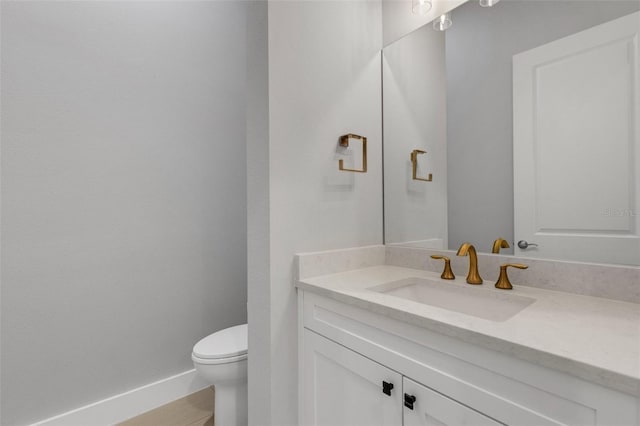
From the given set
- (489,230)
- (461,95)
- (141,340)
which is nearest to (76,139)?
(141,340)

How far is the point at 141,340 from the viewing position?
1747 mm

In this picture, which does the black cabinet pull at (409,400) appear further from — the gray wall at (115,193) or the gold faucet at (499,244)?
the gray wall at (115,193)

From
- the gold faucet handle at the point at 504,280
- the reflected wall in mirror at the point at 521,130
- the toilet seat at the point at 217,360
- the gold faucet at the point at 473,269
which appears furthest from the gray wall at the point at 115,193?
the gold faucet handle at the point at 504,280

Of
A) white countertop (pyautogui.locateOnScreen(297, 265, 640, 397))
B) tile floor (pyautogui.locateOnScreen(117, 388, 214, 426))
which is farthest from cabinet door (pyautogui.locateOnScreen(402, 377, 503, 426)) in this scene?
tile floor (pyautogui.locateOnScreen(117, 388, 214, 426))

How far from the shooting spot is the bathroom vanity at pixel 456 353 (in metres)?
0.55

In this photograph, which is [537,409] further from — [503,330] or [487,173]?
[487,173]

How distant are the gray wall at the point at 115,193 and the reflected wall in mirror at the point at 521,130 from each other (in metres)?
1.20

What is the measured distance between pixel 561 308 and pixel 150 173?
200 centimetres

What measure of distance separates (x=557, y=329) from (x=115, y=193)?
198 centimetres

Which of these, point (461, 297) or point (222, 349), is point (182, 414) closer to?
point (222, 349)

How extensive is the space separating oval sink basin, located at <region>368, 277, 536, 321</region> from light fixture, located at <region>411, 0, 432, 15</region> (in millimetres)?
1219

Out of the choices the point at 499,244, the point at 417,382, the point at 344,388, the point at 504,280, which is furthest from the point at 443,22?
the point at 344,388

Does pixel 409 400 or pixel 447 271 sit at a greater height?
pixel 447 271

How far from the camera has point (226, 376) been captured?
1397 mm
